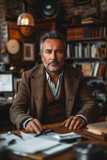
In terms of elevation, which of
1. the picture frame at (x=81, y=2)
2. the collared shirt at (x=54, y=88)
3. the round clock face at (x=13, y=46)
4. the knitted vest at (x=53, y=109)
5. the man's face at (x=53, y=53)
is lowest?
the knitted vest at (x=53, y=109)

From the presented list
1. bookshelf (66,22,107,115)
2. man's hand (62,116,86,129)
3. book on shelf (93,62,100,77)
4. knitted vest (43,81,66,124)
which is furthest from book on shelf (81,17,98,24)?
man's hand (62,116,86,129)

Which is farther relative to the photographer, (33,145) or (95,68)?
(95,68)

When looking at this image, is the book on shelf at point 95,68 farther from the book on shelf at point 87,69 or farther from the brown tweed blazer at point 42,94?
the brown tweed blazer at point 42,94

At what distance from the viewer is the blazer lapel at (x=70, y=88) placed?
197cm

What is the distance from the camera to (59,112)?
6.56ft

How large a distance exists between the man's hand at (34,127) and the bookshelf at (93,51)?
3.64 metres

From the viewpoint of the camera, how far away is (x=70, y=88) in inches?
78.7

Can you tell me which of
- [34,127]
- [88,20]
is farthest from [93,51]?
[34,127]

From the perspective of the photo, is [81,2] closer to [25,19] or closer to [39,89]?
[25,19]

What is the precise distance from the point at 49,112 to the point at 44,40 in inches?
26.8

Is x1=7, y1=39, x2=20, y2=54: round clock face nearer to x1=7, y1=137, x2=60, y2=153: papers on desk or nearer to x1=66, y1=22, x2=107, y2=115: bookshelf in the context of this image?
x1=66, y1=22, x2=107, y2=115: bookshelf

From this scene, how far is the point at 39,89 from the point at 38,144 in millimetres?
935

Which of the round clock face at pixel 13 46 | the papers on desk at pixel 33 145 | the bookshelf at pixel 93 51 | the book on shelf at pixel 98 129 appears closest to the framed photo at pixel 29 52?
the round clock face at pixel 13 46

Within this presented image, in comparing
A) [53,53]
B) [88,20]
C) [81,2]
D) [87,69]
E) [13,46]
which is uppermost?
[81,2]
